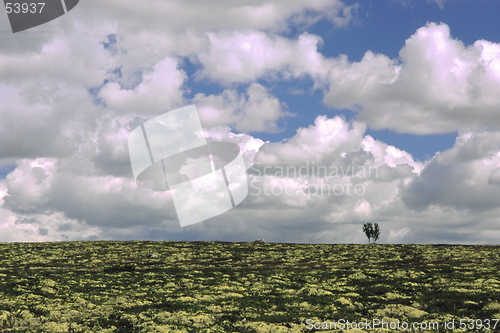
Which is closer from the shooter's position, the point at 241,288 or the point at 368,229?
the point at 241,288

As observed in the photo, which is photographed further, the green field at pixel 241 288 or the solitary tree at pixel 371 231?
the solitary tree at pixel 371 231

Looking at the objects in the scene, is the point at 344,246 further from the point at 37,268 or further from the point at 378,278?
the point at 37,268

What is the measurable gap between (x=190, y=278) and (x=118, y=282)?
7.65m

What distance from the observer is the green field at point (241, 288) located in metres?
28.8

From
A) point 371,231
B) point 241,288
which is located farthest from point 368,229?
point 241,288

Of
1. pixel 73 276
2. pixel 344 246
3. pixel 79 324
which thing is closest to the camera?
pixel 79 324

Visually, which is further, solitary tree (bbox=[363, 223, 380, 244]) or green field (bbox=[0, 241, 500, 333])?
solitary tree (bbox=[363, 223, 380, 244])

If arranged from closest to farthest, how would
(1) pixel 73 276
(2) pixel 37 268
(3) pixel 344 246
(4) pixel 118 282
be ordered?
(4) pixel 118 282
(1) pixel 73 276
(2) pixel 37 268
(3) pixel 344 246

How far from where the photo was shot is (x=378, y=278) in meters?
45.5

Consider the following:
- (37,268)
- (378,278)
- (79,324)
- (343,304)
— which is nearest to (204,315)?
(79,324)

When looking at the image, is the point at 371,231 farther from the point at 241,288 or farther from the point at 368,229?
the point at 241,288

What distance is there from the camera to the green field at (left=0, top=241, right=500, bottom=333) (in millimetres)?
28844

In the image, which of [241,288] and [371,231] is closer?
[241,288]

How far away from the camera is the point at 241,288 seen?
136 feet
